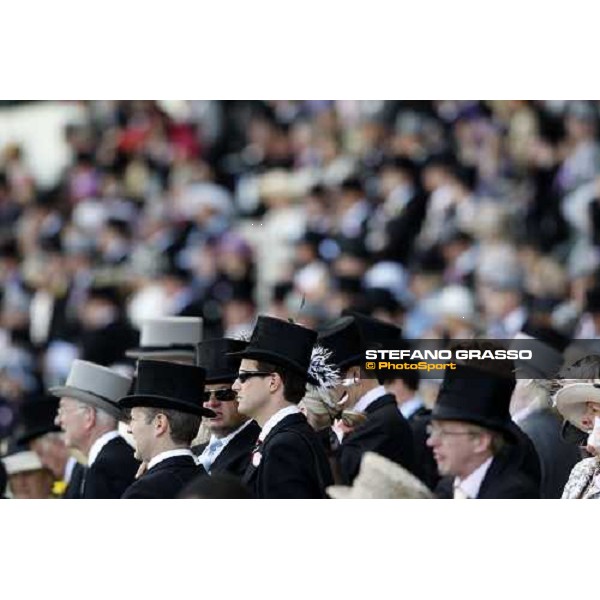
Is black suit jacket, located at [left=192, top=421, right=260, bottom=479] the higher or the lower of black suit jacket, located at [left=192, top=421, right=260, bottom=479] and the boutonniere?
the higher

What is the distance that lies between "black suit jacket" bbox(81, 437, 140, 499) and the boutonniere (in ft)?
1.41

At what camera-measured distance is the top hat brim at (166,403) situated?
9.43 meters

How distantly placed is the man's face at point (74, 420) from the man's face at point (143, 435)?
785mm

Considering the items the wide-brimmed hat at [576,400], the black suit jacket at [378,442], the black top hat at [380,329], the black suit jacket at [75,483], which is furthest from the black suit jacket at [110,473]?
the wide-brimmed hat at [576,400]

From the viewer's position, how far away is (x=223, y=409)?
9.84 m

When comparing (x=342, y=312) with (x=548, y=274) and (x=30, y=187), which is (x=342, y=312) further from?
(x=30, y=187)

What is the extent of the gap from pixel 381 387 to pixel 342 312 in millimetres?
454

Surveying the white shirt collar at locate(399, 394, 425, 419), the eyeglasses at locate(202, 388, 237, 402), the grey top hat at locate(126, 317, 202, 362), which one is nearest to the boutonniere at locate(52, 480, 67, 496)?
the grey top hat at locate(126, 317, 202, 362)

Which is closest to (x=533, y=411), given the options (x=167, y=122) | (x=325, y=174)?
(x=325, y=174)

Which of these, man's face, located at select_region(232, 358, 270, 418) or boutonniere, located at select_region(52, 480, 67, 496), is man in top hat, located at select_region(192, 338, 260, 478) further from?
boutonniere, located at select_region(52, 480, 67, 496)

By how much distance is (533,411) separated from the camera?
9797 mm

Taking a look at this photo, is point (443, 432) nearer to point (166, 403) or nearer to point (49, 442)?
point (166, 403)

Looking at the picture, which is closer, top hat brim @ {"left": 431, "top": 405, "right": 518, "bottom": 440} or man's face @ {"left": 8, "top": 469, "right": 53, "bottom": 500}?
top hat brim @ {"left": 431, "top": 405, "right": 518, "bottom": 440}

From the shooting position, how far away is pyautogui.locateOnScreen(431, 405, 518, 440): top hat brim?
8938 mm
